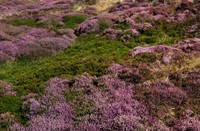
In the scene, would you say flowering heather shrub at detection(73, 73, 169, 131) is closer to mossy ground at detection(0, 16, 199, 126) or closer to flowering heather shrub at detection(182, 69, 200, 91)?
mossy ground at detection(0, 16, 199, 126)

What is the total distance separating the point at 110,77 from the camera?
15.8 metres

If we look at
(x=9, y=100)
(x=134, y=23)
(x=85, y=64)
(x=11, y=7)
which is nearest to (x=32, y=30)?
(x=134, y=23)

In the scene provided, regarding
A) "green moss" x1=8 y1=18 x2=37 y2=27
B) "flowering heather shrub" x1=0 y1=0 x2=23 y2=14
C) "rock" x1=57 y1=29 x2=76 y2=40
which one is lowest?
"flowering heather shrub" x1=0 y1=0 x2=23 y2=14

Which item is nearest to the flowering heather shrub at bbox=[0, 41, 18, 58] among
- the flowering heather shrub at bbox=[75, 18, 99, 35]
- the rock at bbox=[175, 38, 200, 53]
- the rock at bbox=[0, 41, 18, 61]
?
the rock at bbox=[0, 41, 18, 61]

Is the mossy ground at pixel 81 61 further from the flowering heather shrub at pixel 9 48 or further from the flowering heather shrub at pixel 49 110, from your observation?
the flowering heather shrub at pixel 9 48

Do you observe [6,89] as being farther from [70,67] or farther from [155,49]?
[155,49]

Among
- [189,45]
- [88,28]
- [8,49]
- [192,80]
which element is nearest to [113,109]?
[192,80]

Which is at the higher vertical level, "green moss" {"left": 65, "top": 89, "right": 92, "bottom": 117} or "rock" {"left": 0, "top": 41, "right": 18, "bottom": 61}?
"green moss" {"left": 65, "top": 89, "right": 92, "bottom": 117}

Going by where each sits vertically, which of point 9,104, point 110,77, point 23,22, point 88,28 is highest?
point 110,77

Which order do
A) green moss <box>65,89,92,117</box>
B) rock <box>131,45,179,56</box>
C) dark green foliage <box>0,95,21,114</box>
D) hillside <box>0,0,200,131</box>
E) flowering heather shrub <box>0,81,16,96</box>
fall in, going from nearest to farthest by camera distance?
hillside <box>0,0,200,131</box>
green moss <box>65,89,92,117</box>
dark green foliage <box>0,95,21,114</box>
flowering heather shrub <box>0,81,16,96</box>
rock <box>131,45,179,56</box>

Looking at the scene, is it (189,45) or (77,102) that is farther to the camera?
(189,45)

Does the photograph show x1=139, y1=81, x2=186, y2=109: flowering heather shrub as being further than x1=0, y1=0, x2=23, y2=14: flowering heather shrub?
No

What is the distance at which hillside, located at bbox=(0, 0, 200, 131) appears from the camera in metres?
12.7

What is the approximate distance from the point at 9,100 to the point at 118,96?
4766 mm
